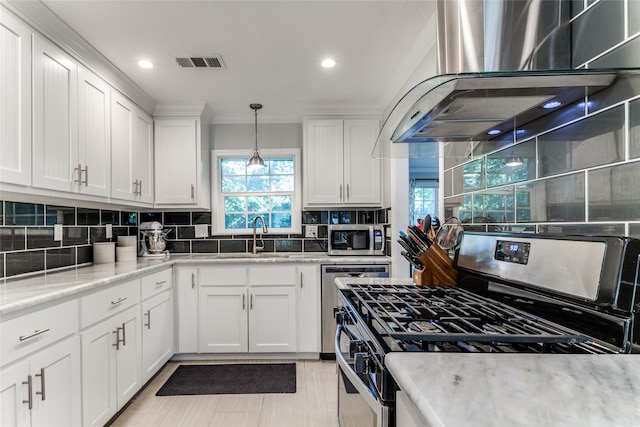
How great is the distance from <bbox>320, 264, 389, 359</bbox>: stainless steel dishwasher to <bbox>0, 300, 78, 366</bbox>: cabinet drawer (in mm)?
1867

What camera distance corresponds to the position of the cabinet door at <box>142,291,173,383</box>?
2477 millimetres

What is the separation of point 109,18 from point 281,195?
2181 millimetres

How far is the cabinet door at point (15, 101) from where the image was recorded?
1.59 metres

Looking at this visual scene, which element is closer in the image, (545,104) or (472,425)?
(472,425)

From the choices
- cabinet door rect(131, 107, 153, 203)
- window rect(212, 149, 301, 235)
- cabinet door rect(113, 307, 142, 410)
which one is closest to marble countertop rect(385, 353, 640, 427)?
cabinet door rect(113, 307, 142, 410)

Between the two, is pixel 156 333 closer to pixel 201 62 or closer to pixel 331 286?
pixel 331 286

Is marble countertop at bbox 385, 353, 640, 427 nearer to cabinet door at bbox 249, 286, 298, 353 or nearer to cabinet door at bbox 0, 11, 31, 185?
cabinet door at bbox 0, 11, 31, 185

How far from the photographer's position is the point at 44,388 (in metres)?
1.48

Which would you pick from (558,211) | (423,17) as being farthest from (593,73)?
(423,17)

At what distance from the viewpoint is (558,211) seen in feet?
3.55

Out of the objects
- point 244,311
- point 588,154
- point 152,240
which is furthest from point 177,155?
point 588,154

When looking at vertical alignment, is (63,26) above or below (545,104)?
above

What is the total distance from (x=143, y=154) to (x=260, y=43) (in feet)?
5.22

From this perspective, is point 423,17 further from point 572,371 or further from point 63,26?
point 63,26
